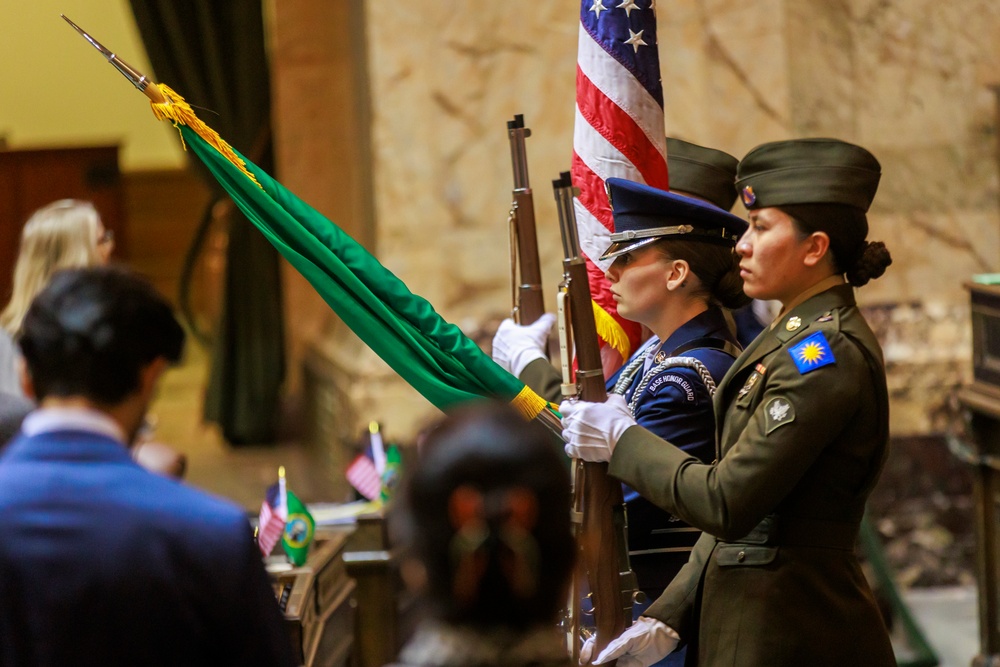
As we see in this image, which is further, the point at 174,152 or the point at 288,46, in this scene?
the point at 174,152

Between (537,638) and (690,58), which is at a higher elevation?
(690,58)

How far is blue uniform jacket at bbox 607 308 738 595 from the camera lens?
85.9 inches

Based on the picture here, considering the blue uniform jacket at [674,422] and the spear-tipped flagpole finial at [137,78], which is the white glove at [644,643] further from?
the spear-tipped flagpole finial at [137,78]

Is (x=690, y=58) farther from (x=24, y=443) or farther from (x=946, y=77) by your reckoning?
(x=24, y=443)

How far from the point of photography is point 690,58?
14.7 ft

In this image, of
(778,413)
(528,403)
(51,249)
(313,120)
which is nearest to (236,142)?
(313,120)

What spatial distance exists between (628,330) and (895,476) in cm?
236

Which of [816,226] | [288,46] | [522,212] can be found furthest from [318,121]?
[816,226]

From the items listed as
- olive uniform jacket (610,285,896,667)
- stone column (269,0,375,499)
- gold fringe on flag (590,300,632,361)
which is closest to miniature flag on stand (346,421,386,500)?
gold fringe on flag (590,300,632,361)

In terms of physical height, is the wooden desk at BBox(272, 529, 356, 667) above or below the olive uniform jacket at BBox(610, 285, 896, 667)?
below

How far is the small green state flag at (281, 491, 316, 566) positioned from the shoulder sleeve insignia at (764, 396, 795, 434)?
1384 millimetres

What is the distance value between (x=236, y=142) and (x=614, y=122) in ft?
13.2

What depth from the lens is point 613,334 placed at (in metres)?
2.58

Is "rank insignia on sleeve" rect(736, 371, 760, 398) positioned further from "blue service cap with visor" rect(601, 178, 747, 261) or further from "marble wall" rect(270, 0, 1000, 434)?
"marble wall" rect(270, 0, 1000, 434)
